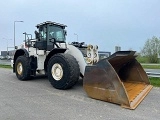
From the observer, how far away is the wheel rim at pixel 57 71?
7.62 m

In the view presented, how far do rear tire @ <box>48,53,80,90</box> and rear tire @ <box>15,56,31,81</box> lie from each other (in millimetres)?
2086

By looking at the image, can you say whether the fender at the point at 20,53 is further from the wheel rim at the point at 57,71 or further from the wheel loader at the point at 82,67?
the wheel rim at the point at 57,71

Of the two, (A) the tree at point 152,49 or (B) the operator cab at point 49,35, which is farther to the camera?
(A) the tree at point 152,49

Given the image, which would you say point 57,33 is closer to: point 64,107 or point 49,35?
point 49,35

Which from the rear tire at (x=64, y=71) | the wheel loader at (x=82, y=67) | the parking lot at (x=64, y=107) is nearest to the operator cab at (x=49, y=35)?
the wheel loader at (x=82, y=67)

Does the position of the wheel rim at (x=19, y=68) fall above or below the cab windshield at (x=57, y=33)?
below

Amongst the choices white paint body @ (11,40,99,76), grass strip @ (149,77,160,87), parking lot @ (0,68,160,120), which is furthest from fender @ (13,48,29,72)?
grass strip @ (149,77,160,87)

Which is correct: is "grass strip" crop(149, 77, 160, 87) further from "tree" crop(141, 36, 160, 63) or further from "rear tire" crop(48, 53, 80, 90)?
"tree" crop(141, 36, 160, 63)

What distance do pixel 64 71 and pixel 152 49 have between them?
101ft

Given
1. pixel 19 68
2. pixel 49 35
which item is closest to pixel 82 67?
pixel 49 35

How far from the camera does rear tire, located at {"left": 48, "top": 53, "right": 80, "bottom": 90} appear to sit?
23.9 ft

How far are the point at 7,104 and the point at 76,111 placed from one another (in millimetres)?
1970

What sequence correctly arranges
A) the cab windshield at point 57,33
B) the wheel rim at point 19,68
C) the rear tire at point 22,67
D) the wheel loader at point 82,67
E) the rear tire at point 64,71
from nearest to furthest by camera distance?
the wheel loader at point 82,67 < the rear tire at point 64,71 < the cab windshield at point 57,33 < the rear tire at point 22,67 < the wheel rim at point 19,68

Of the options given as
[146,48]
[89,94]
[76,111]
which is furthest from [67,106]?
[146,48]
